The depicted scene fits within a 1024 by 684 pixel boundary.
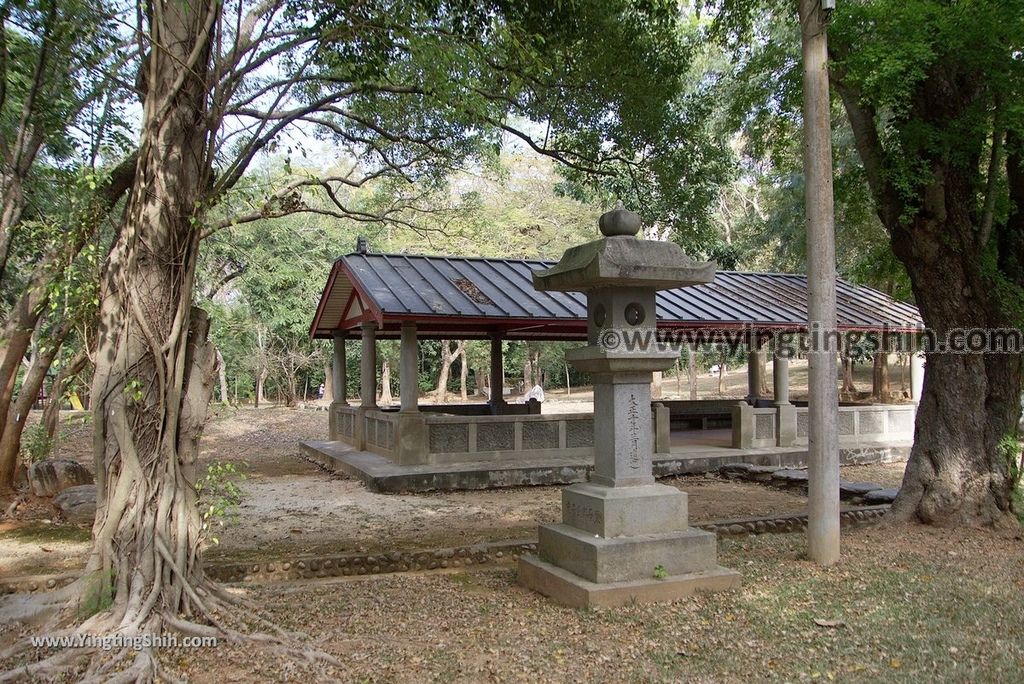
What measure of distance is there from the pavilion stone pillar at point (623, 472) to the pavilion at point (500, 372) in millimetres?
5776

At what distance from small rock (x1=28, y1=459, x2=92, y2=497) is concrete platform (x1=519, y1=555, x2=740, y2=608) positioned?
831 centimetres

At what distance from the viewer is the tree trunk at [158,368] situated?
473 cm

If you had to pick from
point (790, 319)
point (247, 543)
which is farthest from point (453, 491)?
point (790, 319)

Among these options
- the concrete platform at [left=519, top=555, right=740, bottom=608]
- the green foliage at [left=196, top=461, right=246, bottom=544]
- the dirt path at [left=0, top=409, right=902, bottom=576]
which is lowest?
the dirt path at [left=0, top=409, right=902, bottom=576]

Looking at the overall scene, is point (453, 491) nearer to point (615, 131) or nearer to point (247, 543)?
point (247, 543)

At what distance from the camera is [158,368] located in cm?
488

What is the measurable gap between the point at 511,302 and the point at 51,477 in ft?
25.4

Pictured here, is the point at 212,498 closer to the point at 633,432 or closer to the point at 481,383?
the point at 633,432

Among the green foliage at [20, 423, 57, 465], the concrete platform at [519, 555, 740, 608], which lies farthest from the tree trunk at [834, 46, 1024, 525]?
the green foliage at [20, 423, 57, 465]

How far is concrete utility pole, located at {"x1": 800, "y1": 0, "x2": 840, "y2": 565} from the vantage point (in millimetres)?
6582

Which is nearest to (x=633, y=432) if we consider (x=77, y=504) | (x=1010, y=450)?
(x=1010, y=450)

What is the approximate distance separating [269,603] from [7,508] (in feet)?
20.9

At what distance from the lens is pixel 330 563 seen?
22.9ft

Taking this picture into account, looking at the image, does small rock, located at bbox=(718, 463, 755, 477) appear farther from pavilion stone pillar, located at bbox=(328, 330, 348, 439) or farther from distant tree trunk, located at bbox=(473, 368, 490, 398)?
distant tree trunk, located at bbox=(473, 368, 490, 398)
